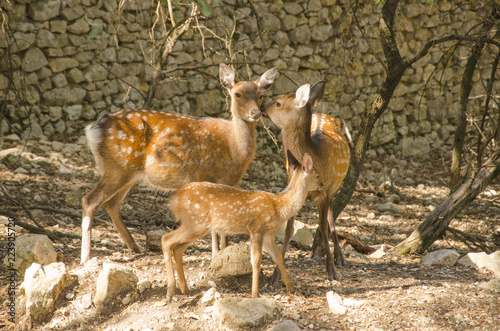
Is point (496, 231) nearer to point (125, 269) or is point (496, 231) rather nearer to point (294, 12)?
point (294, 12)

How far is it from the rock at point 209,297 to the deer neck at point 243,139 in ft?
5.20

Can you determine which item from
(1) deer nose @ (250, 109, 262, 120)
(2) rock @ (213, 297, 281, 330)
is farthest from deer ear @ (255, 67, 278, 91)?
(2) rock @ (213, 297, 281, 330)

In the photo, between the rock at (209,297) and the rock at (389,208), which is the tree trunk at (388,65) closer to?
the rock at (209,297)

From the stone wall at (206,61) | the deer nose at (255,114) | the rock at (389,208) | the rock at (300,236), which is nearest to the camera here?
the deer nose at (255,114)

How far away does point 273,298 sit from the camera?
5.02 metres

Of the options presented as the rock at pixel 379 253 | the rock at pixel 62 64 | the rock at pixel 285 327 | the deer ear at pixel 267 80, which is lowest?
the rock at pixel 379 253

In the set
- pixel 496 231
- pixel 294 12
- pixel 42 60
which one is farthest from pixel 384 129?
pixel 42 60

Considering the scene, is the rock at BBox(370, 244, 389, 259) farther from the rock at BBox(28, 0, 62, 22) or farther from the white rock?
the rock at BBox(28, 0, 62, 22)

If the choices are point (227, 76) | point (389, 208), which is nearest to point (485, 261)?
point (227, 76)

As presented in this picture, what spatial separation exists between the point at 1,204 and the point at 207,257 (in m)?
2.91

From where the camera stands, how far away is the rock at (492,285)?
548 cm

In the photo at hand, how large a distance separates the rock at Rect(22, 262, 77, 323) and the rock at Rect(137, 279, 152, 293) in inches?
26.4

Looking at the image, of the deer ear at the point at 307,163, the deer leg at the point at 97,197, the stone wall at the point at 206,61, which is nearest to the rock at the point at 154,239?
the deer leg at the point at 97,197

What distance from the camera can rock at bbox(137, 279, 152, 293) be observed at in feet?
16.6
